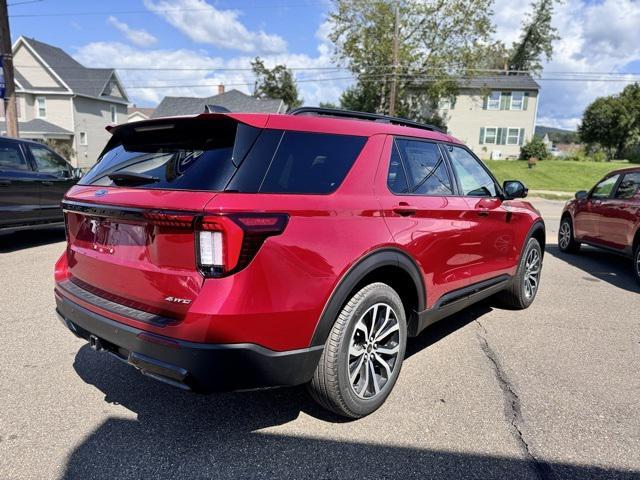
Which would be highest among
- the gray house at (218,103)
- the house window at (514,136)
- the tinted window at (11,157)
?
the gray house at (218,103)

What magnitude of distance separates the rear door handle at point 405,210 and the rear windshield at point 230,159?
0.46m

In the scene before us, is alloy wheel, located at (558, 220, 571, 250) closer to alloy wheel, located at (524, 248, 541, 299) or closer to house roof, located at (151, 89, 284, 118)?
alloy wheel, located at (524, 248, 541, 299)

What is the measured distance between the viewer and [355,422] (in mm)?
2904

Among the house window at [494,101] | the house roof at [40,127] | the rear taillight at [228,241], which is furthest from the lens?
the house window at [494,101]

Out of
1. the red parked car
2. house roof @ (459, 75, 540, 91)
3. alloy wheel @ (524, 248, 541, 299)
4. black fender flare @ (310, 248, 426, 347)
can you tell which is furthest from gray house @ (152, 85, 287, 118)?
black fender flare @ (310, 248, 426, 347)

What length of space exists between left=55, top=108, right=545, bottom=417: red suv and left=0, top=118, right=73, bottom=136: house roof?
122 feet

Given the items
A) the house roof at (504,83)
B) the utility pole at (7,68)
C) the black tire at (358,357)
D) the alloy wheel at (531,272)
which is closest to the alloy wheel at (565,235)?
the alloy wheel at (531,272)

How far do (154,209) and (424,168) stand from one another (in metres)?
2.07

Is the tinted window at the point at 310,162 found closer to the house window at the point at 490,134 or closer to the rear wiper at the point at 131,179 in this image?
the rear wiper at the point at 131,179

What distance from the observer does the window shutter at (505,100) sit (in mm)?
38344

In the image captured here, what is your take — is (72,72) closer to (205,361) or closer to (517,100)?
(517,100)

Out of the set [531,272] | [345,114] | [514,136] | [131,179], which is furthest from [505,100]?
[131,179]

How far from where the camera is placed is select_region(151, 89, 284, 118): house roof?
37938 mm

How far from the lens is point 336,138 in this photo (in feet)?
9.23
